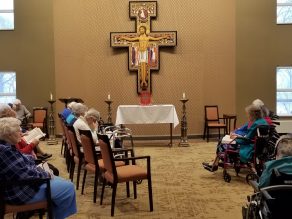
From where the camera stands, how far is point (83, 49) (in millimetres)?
10359

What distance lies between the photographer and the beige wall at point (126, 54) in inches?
407

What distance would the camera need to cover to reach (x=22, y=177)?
3174 mm

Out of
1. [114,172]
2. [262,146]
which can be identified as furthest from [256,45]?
[114,172]

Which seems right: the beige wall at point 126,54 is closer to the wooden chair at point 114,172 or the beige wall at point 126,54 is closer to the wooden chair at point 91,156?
the wooden chair at point 91,156

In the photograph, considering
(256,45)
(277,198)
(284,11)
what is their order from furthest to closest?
(284,11), (256,45), (277,198)

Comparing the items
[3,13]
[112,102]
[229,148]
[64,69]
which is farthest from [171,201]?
[3,13]

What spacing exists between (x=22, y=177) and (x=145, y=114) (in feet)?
19.2

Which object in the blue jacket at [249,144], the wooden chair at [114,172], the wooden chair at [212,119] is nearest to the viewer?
the wooden chair at [114,172]

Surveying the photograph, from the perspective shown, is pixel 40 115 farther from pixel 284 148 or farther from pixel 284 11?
pixel 284 148

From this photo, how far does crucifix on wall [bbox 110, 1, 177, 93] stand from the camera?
33.3 feet

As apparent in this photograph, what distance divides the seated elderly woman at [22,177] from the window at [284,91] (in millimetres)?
8396

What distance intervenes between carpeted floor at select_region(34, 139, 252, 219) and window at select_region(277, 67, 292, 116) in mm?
4159

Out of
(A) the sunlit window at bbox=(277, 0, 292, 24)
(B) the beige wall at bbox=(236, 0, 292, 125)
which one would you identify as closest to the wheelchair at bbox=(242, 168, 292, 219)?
(B) the beige wall at bbox=(236, 0, 292, 125)

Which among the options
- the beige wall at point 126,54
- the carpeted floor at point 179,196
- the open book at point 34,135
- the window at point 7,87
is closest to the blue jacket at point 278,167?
the carpeted floor at point 179,196
